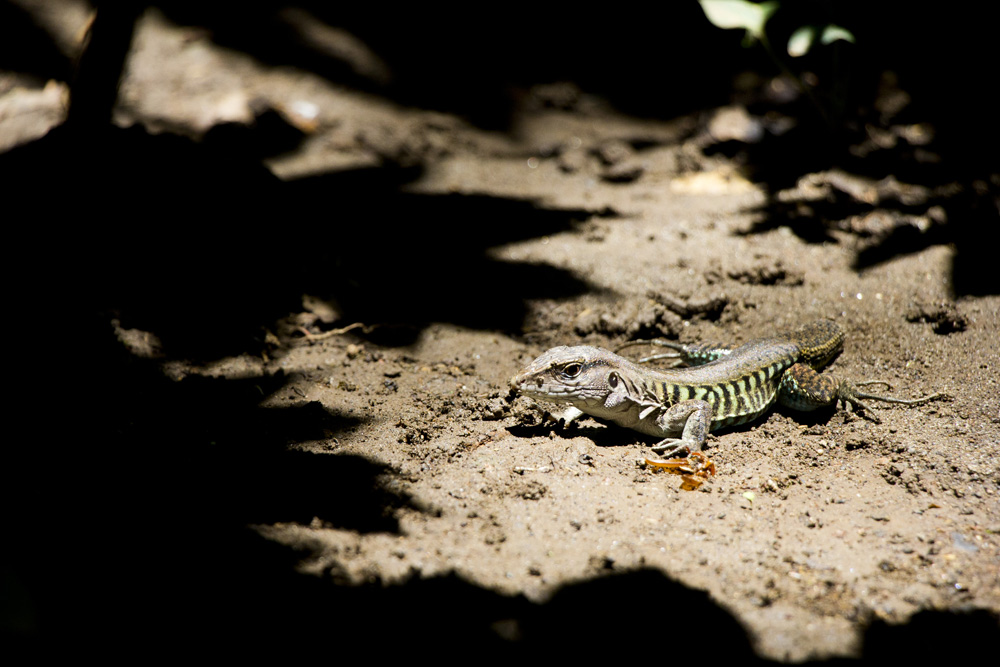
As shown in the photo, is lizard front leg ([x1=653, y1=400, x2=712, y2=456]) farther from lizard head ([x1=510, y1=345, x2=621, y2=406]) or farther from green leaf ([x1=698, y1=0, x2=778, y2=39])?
green leaf ([x1=698, y1=0, x2=778, y2=39])

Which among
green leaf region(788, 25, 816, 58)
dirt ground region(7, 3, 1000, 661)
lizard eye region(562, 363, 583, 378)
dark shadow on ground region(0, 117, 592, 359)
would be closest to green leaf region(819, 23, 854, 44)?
green leaf region(788, 25, 816, 58)

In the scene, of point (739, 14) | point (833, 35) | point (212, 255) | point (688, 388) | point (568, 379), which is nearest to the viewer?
point (568, 379)

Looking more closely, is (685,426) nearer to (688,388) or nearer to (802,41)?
(688,388)

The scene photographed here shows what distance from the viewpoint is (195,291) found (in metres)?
4.88

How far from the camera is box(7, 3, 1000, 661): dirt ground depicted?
9.23 ft

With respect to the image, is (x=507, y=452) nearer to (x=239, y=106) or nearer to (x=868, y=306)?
(x=868, y=306)

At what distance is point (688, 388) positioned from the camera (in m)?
4.11

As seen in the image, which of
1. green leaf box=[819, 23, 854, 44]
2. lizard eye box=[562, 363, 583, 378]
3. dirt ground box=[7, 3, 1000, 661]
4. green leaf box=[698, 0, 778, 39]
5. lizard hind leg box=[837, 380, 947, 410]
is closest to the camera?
dirt ground box=[7, 3, 1000, 661]

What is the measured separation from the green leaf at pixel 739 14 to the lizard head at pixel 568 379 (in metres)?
3.70

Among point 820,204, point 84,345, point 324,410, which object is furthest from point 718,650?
point 820,204

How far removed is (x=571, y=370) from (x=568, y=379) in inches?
2.1

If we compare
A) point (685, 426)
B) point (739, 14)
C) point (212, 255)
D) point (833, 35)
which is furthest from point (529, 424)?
point (739, 14)

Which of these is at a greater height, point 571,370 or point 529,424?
point 571,370

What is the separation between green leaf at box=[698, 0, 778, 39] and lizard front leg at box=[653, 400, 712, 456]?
3.68 meters
